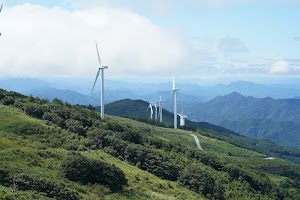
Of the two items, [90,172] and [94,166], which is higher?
[94,166]

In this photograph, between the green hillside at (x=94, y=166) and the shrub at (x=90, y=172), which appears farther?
the shrub at (x=90, y=172)

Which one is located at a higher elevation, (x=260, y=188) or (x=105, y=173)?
(x=105, y=173)

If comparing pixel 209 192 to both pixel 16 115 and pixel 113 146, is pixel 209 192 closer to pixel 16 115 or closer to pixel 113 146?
pixel 113 146

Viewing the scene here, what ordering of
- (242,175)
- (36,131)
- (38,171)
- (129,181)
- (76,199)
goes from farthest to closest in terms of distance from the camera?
(242,175) < (36,131) < (129,181) < (38,171) < (76,199)

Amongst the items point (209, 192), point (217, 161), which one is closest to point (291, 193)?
point (217, 161)

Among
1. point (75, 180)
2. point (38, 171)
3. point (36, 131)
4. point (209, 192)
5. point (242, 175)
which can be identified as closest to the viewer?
point (38, 171)

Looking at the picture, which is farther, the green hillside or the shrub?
the shrub

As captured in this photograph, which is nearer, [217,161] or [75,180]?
[75,180]

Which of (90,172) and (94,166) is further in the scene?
(94,166)
